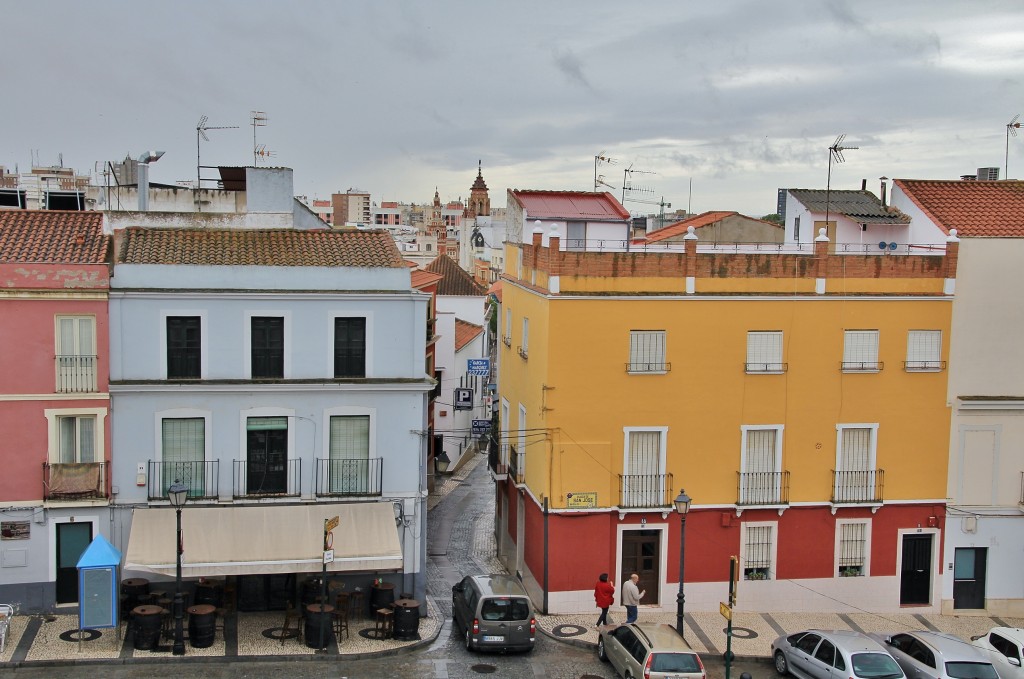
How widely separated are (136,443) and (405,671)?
340 inches

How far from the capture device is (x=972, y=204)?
3111 centimetres

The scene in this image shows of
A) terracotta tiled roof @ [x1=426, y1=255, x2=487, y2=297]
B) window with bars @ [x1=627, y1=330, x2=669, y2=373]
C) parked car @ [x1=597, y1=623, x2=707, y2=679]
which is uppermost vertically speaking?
terracotta tiled roof @ [x1=426, y1=255, x2=487, y2=297]

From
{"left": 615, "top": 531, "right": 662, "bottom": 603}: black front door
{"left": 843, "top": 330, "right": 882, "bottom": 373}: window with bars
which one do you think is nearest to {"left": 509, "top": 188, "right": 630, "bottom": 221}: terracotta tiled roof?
{"left": 843, "top": 330, "right": 882, "bottom": 373}: window with bars

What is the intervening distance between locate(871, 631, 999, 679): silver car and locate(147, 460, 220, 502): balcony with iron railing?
1650 cm

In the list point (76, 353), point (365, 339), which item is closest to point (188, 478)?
point (76, 353)

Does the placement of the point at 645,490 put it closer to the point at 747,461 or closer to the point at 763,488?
the point at 747,461

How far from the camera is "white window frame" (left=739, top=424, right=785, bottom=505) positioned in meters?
28.8

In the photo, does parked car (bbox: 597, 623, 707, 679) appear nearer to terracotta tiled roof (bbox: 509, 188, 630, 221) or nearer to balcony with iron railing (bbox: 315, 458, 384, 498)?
balcony with iron railing (bbox: 315, 458, 384, 498)

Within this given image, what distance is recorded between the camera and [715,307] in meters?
28.6

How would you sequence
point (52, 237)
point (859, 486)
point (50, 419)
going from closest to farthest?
1. point (50, 419)
2. point (52, 237)
3. point (859, 486)

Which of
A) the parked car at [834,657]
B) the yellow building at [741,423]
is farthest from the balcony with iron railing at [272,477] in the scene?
the parked car at [834,657]

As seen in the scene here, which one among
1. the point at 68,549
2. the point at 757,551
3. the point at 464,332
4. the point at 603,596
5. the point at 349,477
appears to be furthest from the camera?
the point at 464,332

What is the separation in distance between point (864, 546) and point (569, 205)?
13.2 meters

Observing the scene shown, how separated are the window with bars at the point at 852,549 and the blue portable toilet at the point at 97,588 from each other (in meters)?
18.7
